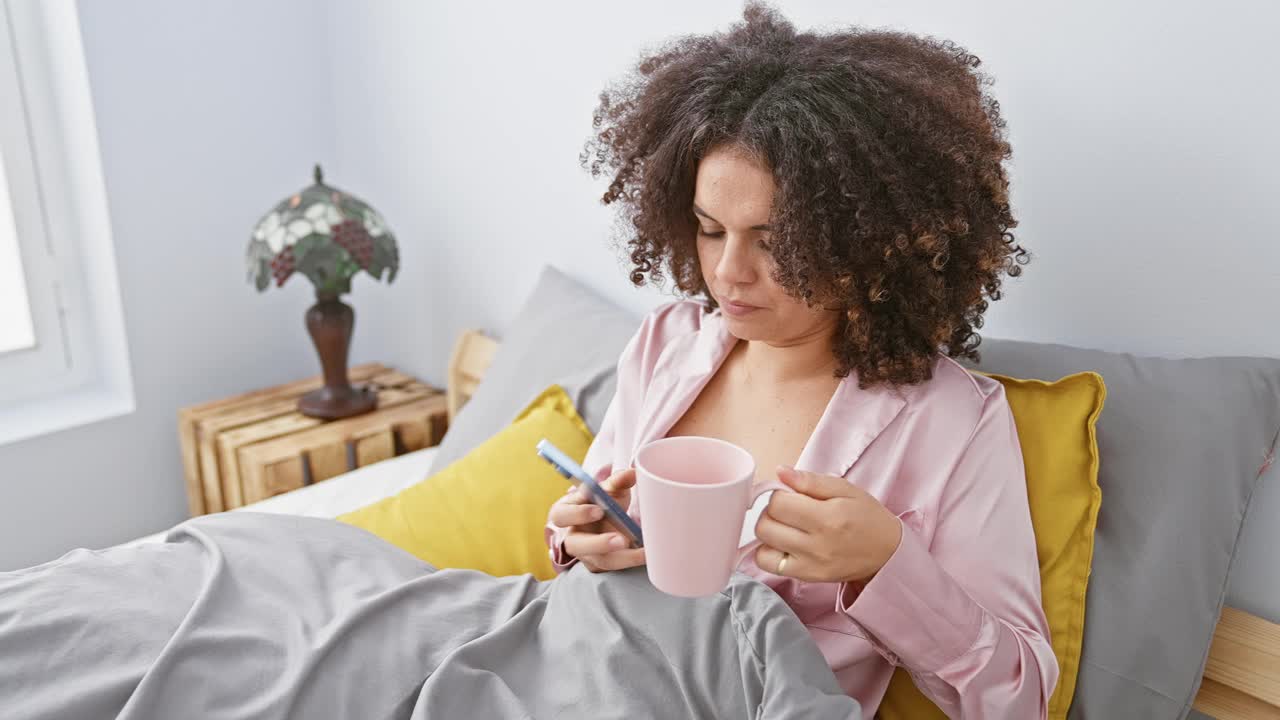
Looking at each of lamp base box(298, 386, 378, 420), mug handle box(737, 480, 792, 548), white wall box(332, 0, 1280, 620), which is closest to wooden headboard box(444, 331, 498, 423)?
lamp base box(298, 386, 378, 420)

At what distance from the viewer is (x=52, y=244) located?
2129 mm

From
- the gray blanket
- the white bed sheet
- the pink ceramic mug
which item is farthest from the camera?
the white bed sheet

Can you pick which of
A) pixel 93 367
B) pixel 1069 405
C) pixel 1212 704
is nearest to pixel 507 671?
pixel 1069 405

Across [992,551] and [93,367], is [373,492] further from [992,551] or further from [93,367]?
[992,551]

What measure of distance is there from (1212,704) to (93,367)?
2.21 meters

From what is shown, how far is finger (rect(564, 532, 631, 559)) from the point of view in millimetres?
963

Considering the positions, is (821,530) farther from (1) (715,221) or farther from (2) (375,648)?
(2) (375,648)

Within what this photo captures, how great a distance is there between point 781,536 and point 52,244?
193cm

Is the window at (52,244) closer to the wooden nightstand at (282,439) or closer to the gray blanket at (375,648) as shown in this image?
the wooden nightstand at (282,439)

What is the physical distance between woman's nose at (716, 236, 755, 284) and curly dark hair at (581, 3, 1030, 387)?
34 millimetres

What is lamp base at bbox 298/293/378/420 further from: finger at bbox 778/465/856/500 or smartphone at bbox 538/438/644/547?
finger at bbox 778/465/856/500

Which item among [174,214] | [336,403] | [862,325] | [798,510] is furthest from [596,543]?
[174,214]

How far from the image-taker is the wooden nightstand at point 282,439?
1.88 m

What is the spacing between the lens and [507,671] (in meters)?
0.93
